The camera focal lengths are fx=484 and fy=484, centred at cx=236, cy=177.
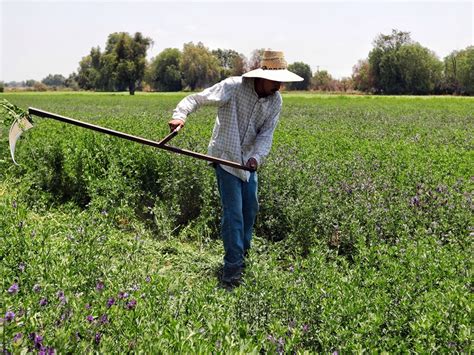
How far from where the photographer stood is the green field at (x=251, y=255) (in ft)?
8.73

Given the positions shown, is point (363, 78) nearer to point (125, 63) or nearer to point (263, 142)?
point (125, 63)

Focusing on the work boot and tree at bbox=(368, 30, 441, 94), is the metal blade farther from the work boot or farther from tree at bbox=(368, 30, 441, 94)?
tree at bbox=(368, 30, 441, 94)

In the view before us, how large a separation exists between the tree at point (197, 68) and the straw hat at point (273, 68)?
92.0m

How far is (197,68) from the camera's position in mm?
95250

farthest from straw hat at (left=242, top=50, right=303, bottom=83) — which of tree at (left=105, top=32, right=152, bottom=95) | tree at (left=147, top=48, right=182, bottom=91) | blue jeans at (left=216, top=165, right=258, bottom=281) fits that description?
tree at (left=147, top=48, right=182, bottom=91)

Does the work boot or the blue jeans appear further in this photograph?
the work boot

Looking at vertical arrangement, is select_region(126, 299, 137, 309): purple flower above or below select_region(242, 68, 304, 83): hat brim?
below

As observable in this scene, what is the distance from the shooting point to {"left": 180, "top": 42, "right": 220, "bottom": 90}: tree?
95375mm

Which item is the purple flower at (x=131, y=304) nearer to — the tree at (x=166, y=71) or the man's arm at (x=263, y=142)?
the man's arm at (x=263, y=142)

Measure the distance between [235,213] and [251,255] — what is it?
940mm

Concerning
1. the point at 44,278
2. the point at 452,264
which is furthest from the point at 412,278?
the point at 44,278

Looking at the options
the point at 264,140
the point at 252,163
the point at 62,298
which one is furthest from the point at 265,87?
the point at 62,298

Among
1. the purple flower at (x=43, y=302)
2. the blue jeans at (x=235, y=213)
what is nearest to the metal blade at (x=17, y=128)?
the purple flower at (x=43, y=302)

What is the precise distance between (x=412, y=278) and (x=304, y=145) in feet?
17.5
